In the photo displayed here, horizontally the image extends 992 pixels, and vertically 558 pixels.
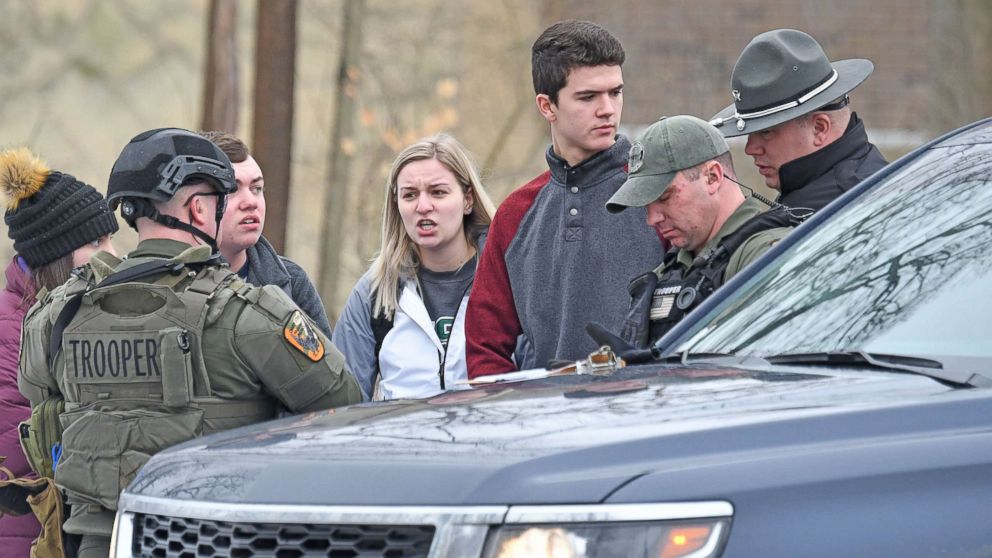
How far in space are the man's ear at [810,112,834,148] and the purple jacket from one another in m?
2.76

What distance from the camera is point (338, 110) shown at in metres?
14.7

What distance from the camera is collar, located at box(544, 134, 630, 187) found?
544 centimetres

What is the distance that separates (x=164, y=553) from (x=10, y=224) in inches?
107

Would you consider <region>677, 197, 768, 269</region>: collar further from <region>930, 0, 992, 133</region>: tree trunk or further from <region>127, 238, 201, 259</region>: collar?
<region>930, 0, 992, 133</region>: tree trunk

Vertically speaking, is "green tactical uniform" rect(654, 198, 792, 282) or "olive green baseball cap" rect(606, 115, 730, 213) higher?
"olive green baseball cap" rect(606, 115, 730, 213)

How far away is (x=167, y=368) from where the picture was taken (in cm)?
411

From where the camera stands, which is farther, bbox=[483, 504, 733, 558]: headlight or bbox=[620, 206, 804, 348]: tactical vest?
bbox=[620, 206, 804, 348]: tactical vest

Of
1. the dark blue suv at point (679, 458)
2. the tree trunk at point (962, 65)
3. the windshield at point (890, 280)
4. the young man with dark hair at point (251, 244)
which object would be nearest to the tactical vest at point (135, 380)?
the dark blue suv at point (679, 458)

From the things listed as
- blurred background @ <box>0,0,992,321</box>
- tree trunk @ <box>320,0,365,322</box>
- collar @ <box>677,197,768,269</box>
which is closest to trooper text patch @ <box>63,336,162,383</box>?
collar @ <box>677,197,768,269</box>

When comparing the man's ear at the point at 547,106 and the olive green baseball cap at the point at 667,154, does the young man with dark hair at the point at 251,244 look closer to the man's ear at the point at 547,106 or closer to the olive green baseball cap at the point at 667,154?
the man's ear at the point at 547,106

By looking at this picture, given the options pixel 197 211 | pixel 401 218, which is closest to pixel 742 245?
pixel 197 211

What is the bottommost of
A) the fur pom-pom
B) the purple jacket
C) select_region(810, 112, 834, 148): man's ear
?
the purple jacket

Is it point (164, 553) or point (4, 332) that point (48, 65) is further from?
point (164, 553)

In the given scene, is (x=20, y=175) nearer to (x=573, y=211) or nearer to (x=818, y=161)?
(x=573, y=211)
